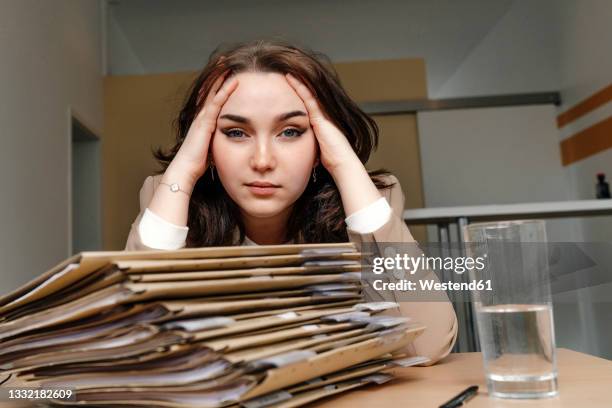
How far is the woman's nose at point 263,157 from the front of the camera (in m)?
1.00

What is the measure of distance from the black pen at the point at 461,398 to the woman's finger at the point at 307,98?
0.70m

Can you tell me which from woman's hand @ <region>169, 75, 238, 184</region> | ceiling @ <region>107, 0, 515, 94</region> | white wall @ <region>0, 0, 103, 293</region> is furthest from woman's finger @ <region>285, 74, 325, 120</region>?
ceiling @ <region>107, 0, 515, 94</region>

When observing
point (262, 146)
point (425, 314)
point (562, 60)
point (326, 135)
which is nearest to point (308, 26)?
point (562, 60)

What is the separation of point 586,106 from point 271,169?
3492mm

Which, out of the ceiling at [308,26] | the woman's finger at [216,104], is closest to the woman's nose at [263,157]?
the woman's finger at [216,104]

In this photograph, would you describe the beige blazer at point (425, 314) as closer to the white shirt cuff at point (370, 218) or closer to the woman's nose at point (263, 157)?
the white shirt cuff at point (370, 218)

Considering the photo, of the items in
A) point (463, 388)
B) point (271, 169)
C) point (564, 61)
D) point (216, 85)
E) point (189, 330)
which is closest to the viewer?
point (189, 330)

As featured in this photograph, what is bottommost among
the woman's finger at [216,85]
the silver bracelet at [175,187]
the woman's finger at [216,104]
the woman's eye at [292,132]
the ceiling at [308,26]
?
the silver bracelet at [175,187]

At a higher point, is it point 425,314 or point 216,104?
point 216,104

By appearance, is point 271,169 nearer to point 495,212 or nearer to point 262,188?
point 262,188

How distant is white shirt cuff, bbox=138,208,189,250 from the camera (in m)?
1.03

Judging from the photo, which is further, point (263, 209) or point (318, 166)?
point (318, 166)

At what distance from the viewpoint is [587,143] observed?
3873mm

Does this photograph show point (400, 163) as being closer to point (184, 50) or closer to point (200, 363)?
point (184, 50)
